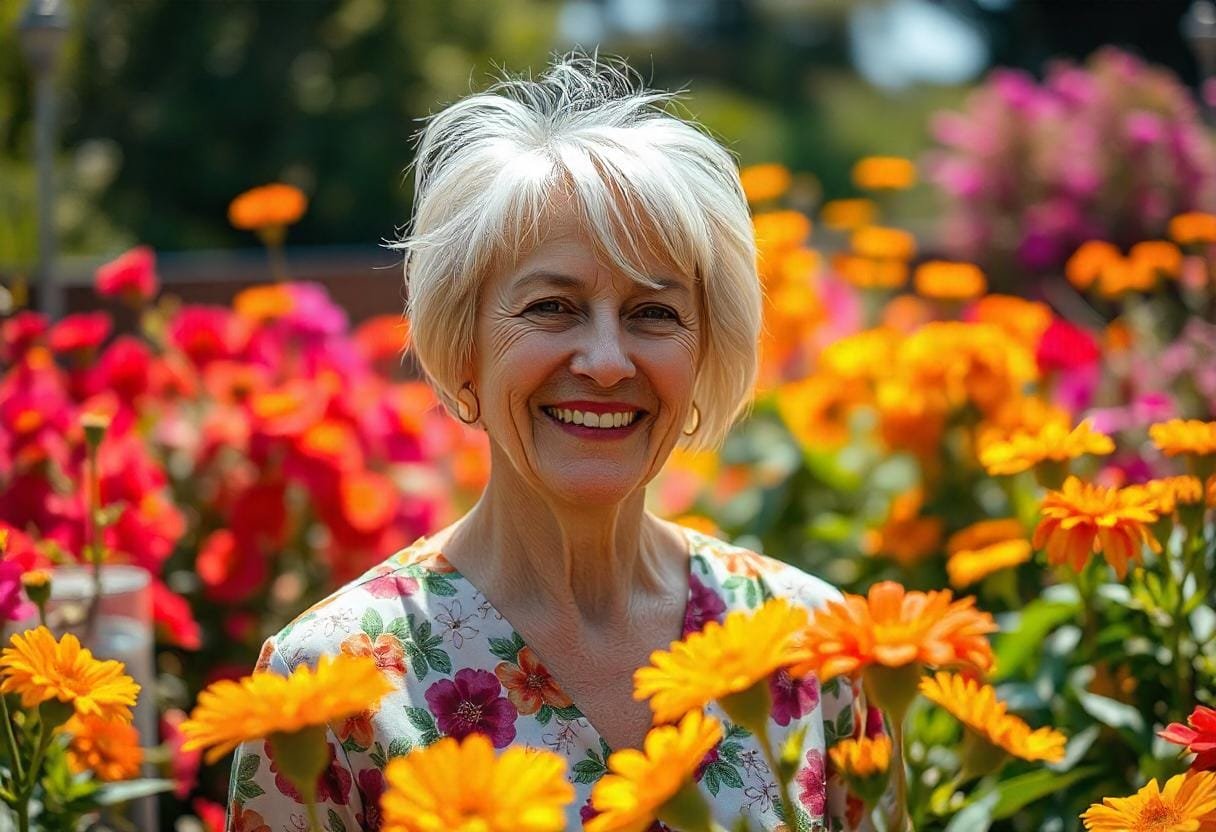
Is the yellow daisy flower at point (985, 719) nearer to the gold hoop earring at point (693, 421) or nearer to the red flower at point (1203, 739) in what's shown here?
the red flower at point (1203, 739)

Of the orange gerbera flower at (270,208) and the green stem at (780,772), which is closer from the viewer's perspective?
the green stem at (780,772)

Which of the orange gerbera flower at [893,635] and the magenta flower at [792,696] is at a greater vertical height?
the orange gerbera flower at [893,635]

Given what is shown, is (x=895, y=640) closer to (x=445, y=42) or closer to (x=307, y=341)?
(x=307, y=341)

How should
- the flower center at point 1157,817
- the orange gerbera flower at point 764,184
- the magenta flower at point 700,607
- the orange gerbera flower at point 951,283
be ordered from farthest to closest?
the orange gerbera flower at point 764,184 → the orange gerbera flower at point 951,283 → the magenta flower at point 700,607 → the flower center at point 1157,817

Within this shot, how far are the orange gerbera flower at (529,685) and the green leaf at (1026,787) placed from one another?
0.67 m

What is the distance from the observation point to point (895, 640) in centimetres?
114

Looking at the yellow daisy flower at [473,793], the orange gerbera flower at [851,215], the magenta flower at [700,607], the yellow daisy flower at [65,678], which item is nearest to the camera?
the yellow daisy flower at [473,793]

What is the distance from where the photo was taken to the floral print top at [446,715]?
174cm

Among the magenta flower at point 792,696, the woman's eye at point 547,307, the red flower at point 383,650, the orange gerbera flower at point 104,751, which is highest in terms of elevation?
the woman's eye at point 547,307

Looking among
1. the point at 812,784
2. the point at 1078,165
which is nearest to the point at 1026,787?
the point at 812,784

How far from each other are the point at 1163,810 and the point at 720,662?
0.46 metres

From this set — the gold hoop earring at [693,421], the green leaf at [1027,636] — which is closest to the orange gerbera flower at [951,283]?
the green leaf at [1027,636]

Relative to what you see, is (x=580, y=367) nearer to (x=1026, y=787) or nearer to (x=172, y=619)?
(x=1026, y=787)

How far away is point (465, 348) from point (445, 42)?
44.4 ft
